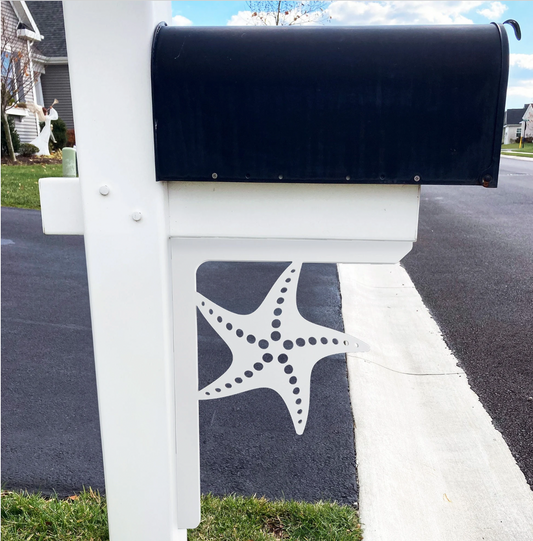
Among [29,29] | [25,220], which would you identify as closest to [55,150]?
[29,29]

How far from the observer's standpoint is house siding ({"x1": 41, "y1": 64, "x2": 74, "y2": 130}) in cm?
2572

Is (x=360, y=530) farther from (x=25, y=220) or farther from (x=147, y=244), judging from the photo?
(x=25, y=220)

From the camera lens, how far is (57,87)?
26.0m

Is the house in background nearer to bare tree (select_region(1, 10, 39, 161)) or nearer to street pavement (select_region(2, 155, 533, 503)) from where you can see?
bare tree (select_region(1, 10, 39, 161))

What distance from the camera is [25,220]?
874 centimetres

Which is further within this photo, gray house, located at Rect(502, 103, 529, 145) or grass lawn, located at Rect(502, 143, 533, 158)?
gray house, located at Rect(502, 103, 529, 145)

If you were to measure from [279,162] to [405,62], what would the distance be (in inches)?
15.8

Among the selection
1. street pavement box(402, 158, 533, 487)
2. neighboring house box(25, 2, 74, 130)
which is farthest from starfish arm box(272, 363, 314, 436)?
neighboring house box(25, 2, 74, 130)

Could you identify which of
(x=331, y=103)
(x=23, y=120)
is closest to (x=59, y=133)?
(x=23, y=120)

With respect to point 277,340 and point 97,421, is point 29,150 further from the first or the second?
point 277,340

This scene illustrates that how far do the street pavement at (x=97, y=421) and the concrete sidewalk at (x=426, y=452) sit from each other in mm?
146

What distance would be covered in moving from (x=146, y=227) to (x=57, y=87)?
27.7 metres

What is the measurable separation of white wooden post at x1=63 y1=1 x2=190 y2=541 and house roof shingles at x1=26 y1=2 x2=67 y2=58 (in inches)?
1049

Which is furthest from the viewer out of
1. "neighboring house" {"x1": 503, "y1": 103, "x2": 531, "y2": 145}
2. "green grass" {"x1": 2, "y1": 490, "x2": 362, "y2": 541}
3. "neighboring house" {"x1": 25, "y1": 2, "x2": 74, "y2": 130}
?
"neighboring house" {"x1": 503, "y1": 103, "x2": 531, "y2": 145}
